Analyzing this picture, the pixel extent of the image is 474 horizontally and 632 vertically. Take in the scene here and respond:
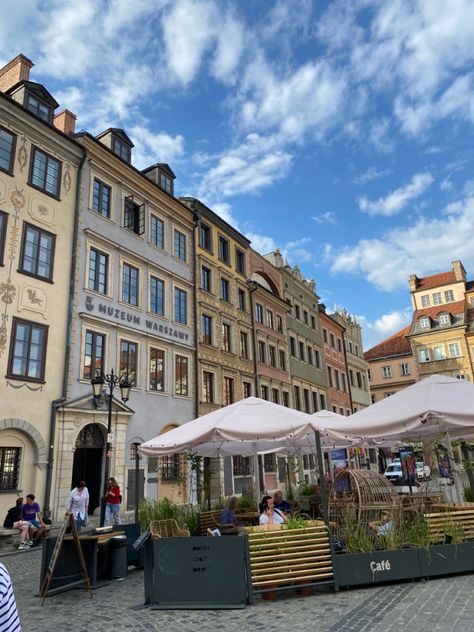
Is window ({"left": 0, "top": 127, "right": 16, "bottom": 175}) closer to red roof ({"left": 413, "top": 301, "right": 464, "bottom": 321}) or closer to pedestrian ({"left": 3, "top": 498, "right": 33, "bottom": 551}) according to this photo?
pedestrian ({"left": 3, "top": 498, "right": 33, "bottom": 551})

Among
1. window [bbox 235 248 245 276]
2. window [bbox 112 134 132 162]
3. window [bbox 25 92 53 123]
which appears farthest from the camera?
window [bbox 235 248 245 276]

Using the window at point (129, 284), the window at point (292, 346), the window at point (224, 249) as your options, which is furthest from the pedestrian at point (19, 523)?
the window at point (292, 346)

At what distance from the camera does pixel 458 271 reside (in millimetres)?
54875

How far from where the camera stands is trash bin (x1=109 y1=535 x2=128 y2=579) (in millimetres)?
8445

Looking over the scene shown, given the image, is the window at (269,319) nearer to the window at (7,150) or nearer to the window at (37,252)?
the window at (37,252)

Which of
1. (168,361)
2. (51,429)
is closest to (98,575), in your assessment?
(51,429)

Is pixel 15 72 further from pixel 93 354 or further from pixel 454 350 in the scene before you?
pixel 454 350

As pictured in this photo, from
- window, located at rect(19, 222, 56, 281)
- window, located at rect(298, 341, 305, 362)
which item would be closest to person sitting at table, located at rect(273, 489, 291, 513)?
window, located at rect(19, 222, 56, 281)

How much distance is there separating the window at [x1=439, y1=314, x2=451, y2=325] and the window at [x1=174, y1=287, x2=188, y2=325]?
3709 centimetres

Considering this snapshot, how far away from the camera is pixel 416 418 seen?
7949 mm

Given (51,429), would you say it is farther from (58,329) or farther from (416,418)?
(416,418)

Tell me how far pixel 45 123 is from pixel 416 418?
15866 millimetres

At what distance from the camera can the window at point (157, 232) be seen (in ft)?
73.9

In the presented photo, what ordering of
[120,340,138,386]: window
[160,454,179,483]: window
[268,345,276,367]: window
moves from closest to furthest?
[120,340,138,386]: window → [160,454,179,483]: window → [268,345,276,367]: window
